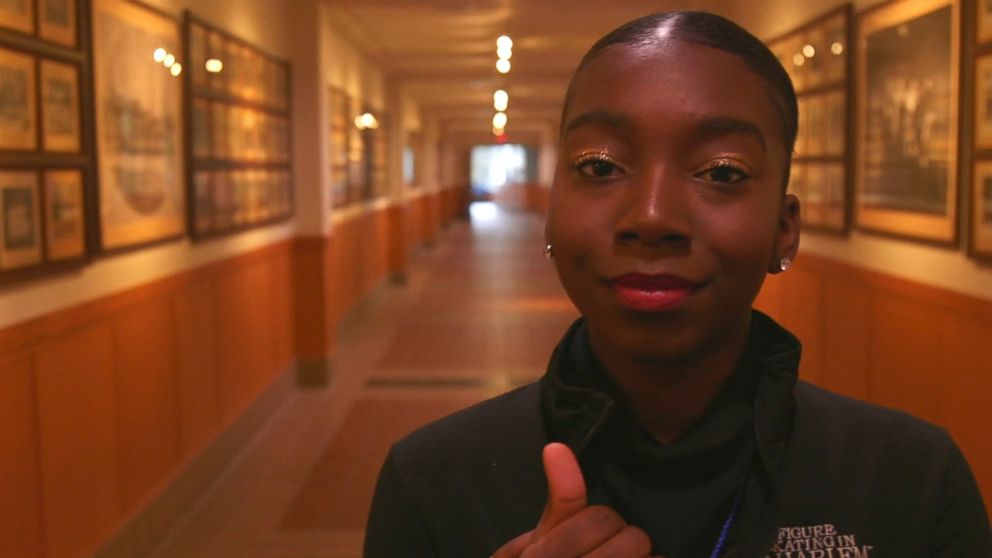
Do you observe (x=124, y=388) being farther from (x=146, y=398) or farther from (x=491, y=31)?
(x=491, y=31)

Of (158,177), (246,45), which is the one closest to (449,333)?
(246,45)

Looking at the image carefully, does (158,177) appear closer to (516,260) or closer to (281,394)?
(281,394)

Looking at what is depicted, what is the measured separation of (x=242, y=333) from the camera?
20.7 feet

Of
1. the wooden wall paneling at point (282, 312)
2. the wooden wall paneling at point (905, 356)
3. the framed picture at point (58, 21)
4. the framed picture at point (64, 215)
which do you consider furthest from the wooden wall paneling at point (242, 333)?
the wooden wall paneling at point (905, 356)

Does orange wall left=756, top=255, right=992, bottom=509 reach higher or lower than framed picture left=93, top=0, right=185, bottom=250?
lower

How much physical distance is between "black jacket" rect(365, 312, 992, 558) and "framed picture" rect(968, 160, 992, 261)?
258 centimetres

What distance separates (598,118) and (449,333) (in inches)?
356

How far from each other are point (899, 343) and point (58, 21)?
3.21 m

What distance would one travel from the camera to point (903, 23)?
13.2 feet

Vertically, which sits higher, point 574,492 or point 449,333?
point 574,492

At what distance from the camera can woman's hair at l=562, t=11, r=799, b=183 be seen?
0.94 metres

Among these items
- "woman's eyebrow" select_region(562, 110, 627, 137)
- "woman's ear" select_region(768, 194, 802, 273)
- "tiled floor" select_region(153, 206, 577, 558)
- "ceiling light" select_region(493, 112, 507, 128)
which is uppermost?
"ceiling light" select_region(493, 112, 507, 128)

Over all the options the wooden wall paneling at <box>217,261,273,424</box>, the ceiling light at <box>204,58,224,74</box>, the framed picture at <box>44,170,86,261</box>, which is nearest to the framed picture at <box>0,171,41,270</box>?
the framed picture at <box>44,170,86,261</box>

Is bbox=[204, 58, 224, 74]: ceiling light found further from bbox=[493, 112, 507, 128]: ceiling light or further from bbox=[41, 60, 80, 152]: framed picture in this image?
bbox=[493, 112, 507, 128]: ceiling light
